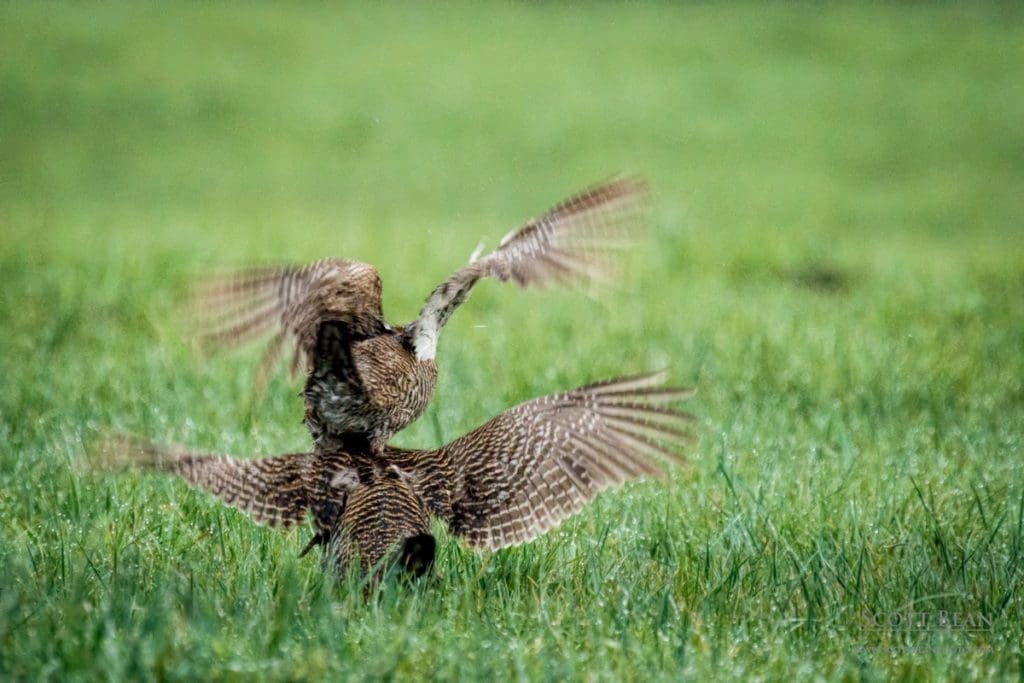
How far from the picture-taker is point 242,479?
4426mm

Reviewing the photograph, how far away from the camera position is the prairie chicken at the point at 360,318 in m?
4.20

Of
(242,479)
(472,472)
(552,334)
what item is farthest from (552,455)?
(552,334)

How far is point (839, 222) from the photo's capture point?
54.9 ft

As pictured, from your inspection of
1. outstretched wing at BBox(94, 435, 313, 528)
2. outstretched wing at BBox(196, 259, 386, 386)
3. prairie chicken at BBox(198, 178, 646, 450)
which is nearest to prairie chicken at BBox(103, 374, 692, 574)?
outstretched wing at BBox(94, 435, 313, 528)

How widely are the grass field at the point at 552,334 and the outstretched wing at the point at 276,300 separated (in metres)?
0.73

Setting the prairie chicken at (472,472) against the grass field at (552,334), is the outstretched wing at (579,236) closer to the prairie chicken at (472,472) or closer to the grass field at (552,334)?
the prairie chicken at (472,472)

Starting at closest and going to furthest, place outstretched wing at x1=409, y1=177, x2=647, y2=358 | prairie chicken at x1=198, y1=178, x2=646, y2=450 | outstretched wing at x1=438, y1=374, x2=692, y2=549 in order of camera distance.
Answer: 1. prairie chicken at x1=198, y1=178, x2=646, y2=450
2. outstretched wing at x1=438, y1=374, x2=692, y2=549
3. outstretched wing at x1=409, y1=177, x2=647, y2=358

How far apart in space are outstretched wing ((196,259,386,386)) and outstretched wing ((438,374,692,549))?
0.56 meters

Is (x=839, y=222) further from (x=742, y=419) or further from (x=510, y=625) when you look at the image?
(x=510, y=625)

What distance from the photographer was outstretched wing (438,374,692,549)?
4.50 m

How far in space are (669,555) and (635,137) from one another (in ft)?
52.3

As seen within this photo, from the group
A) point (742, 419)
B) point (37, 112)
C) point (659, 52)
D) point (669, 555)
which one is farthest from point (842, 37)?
point (669, 555)

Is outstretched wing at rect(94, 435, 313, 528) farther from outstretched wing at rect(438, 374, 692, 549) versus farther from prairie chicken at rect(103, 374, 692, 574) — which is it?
outstretched wing at rect(438, 374, 692, 549)

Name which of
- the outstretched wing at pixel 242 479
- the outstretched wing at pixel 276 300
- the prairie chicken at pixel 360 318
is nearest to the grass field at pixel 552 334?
the outstretched wing at pixel 242 479
